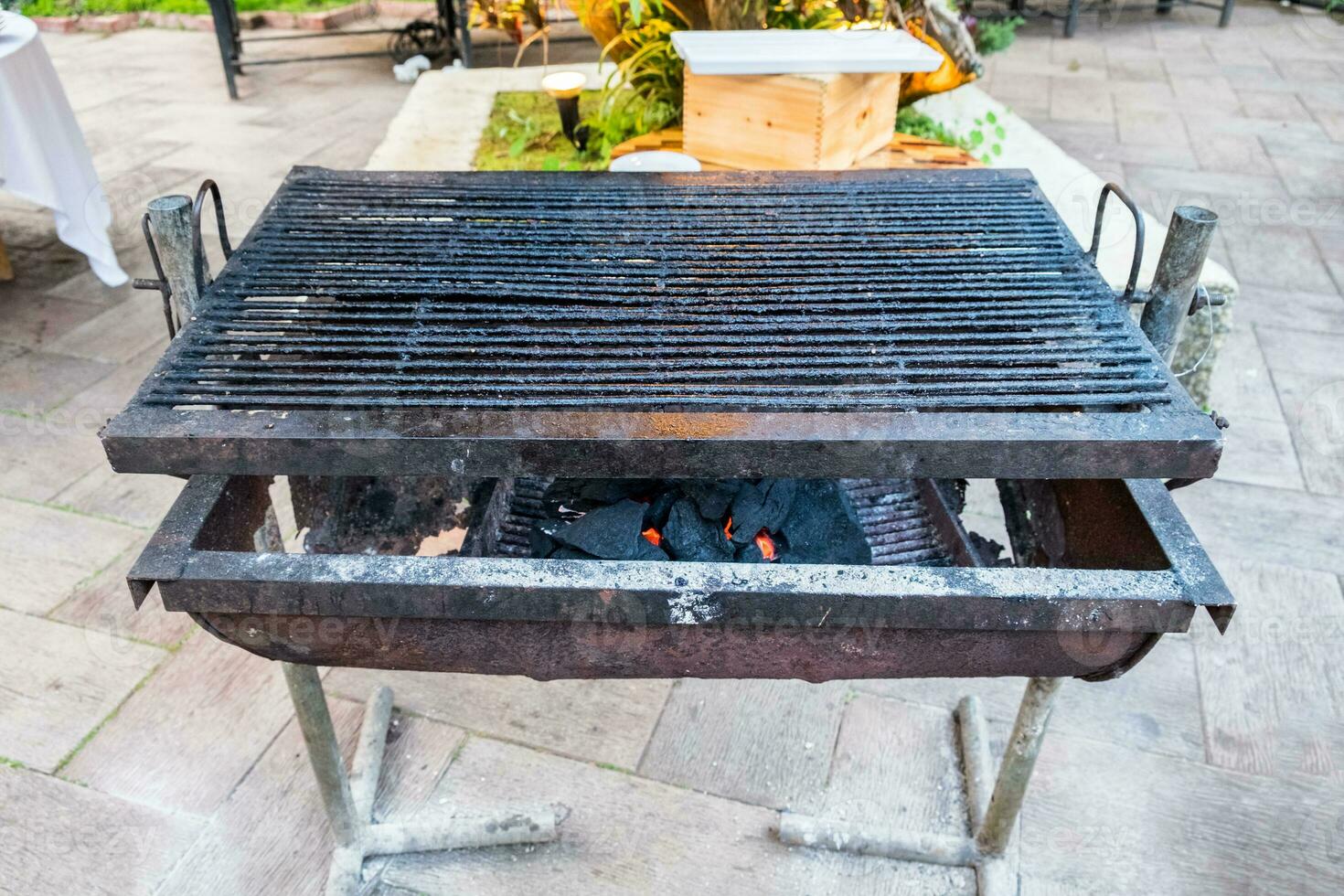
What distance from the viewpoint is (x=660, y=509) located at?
1.96 metres

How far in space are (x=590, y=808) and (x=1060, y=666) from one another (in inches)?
49.6

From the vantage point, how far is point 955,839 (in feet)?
7.09

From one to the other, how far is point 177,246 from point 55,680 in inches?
60.6

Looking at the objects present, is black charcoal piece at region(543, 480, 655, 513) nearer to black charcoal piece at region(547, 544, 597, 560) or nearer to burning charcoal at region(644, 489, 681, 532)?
burning charcoal at region(644, 489, 681, 532)

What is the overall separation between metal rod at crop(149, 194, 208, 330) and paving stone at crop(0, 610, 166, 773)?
1.30m

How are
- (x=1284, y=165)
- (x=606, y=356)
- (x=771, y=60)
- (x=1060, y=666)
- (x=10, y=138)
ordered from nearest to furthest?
(x=1060, y=666), (x=606, y=356), (x=771, y=60), (x=10, y=138), (x=1284, y=165)

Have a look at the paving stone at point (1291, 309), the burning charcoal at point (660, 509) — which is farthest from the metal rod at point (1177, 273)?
the paving stone at point (1291, 309)

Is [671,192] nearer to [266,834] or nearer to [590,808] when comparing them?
[590,808]

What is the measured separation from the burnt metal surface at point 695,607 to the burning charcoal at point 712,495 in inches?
20.3

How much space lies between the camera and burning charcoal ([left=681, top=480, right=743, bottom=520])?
1.93 meters

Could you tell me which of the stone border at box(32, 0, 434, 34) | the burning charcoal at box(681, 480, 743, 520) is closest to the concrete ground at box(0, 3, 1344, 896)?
the burning charcoal at box(681, 480, 743, 520)

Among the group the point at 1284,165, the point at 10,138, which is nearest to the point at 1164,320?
the point at 10,138

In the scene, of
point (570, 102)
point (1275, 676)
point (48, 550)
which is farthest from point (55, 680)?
point (1275, 676)

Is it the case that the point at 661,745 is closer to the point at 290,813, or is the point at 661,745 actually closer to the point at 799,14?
the point at 290,813
